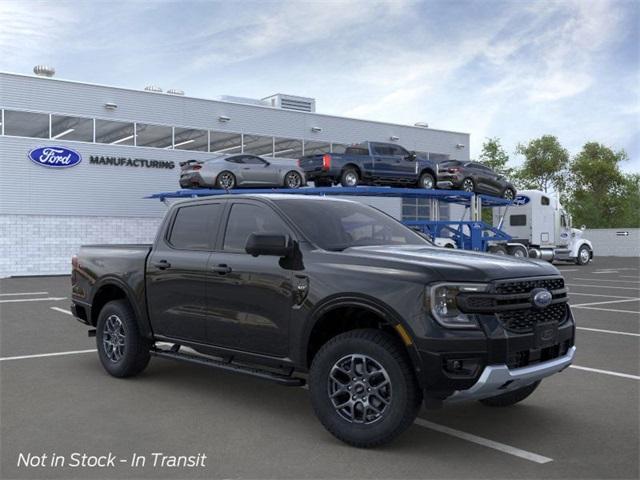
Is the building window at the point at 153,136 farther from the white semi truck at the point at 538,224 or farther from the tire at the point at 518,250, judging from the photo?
the tire at the point at 518,250

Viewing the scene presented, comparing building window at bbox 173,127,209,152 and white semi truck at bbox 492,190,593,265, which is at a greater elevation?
building window at bbox 173,127,209,152

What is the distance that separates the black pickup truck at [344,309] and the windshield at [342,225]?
0.02 m

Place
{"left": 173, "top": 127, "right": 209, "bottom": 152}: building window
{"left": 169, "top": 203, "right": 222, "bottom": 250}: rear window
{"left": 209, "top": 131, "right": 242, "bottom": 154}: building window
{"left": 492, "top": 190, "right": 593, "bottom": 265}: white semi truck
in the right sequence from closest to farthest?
{"left": 169, "top": 203, "right": 222, "bottom": 250}: rear window
{"left": 492, "top": 190, "right": 593, "bottom": 265}: white semi truck
{"left": 173, "top": 127, "right": 209, "bottom": 152}: building window
{"left": 209, "top": 131, "right": 242, "bottom": 154}: building window

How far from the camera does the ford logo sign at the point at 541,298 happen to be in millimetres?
4777

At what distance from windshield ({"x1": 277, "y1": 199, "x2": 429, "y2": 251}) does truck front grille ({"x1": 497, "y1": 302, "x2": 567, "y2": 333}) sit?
140cm

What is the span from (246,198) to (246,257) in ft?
2.01

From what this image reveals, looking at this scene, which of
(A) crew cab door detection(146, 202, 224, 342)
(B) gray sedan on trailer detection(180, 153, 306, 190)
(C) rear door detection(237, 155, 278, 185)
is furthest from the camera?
(C) rear door detection(237, 155, 278, 185)

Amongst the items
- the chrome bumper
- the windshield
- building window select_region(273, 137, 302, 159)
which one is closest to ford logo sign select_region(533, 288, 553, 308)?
the chrome bumper

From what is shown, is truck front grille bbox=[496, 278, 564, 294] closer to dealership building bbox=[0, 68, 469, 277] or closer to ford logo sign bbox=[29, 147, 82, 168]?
dealership building bbox=[0, 68, 469, 277]

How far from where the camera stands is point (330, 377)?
4883 millimetres

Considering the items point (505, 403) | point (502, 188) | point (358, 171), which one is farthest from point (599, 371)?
point (502, 188)

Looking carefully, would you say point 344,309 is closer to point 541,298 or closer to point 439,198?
point 541,298

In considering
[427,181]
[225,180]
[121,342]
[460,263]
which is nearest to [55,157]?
[225,180]

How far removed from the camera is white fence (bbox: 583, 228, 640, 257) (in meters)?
50.2
